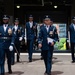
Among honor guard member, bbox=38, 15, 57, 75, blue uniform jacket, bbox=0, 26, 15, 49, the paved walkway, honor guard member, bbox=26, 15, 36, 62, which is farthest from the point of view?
honor guard member, bbox=26, 15, 36, 62

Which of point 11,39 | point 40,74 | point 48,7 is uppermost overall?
point 48,7

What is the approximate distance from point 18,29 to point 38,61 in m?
1.67

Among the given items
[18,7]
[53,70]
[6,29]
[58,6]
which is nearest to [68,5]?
[58,6]

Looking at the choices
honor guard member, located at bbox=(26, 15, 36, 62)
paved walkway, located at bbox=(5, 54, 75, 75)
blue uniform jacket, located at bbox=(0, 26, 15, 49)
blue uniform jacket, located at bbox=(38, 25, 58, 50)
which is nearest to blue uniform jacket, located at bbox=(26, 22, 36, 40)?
honor guard member, located at bbox=(26, 15, 36, 62)

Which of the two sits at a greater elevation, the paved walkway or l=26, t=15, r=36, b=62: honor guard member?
l=26, t=15, r=36, b=62: honor guard member

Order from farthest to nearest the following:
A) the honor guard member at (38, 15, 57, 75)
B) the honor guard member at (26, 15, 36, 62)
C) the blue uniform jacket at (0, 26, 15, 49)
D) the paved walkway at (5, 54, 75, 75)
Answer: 1. the honor guard member at (26, 15, 36, 62)
2. the paved walkway at (5, 54, 75, 75)
3. the honor guard member at (38, 15, 57, 75)
4. the blue uniform jacket at (0, 26, 15, 49)

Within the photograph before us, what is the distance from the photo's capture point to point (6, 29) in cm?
1170

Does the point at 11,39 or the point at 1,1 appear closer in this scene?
the point at 11,39

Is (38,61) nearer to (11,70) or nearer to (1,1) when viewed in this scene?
(11,70)

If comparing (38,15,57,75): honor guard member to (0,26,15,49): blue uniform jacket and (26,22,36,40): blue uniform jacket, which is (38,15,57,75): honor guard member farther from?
(26,22,36,40): blue uniform jacket

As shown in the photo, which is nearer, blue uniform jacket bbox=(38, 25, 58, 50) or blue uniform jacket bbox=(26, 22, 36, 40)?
blue uniform jacket bbox=(38, 25, 58, 50)

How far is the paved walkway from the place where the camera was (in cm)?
1259

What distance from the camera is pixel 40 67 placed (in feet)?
44.8

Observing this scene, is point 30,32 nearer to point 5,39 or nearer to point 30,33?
point 30,33
